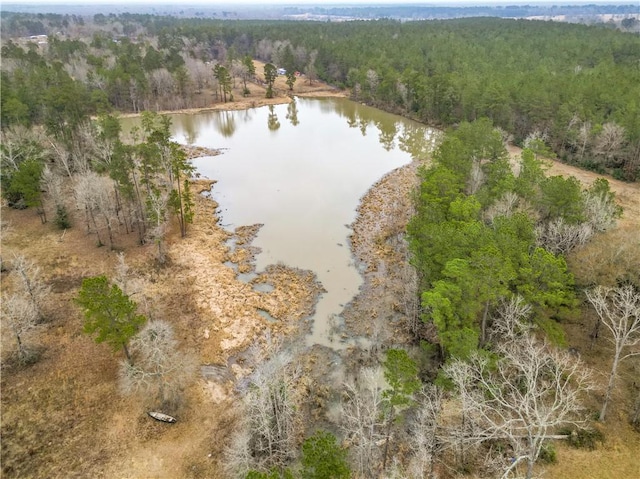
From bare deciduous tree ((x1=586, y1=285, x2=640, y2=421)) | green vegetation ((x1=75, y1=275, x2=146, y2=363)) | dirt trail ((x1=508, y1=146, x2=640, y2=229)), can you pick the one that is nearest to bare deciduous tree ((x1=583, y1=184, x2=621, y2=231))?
bare deciduous tree ((x1=586, y1=285, x2=640, y2=421))

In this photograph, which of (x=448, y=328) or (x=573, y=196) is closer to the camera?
(x=448, y=328)

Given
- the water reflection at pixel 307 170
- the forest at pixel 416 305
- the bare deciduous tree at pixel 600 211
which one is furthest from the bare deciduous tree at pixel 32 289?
the bare deciduous tree at pixel 600 211

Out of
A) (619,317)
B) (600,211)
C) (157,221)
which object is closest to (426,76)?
(600,211)

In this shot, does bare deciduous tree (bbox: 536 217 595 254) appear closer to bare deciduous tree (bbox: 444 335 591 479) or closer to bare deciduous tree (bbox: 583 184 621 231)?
bare deciduous tree (bbox: 583 184 621 231)

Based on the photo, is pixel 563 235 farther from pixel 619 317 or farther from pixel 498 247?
pixel 498 247

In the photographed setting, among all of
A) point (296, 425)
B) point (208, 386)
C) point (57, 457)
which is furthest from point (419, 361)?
point (57, 457)

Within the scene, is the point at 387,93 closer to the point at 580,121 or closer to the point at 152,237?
the point at 580,121
